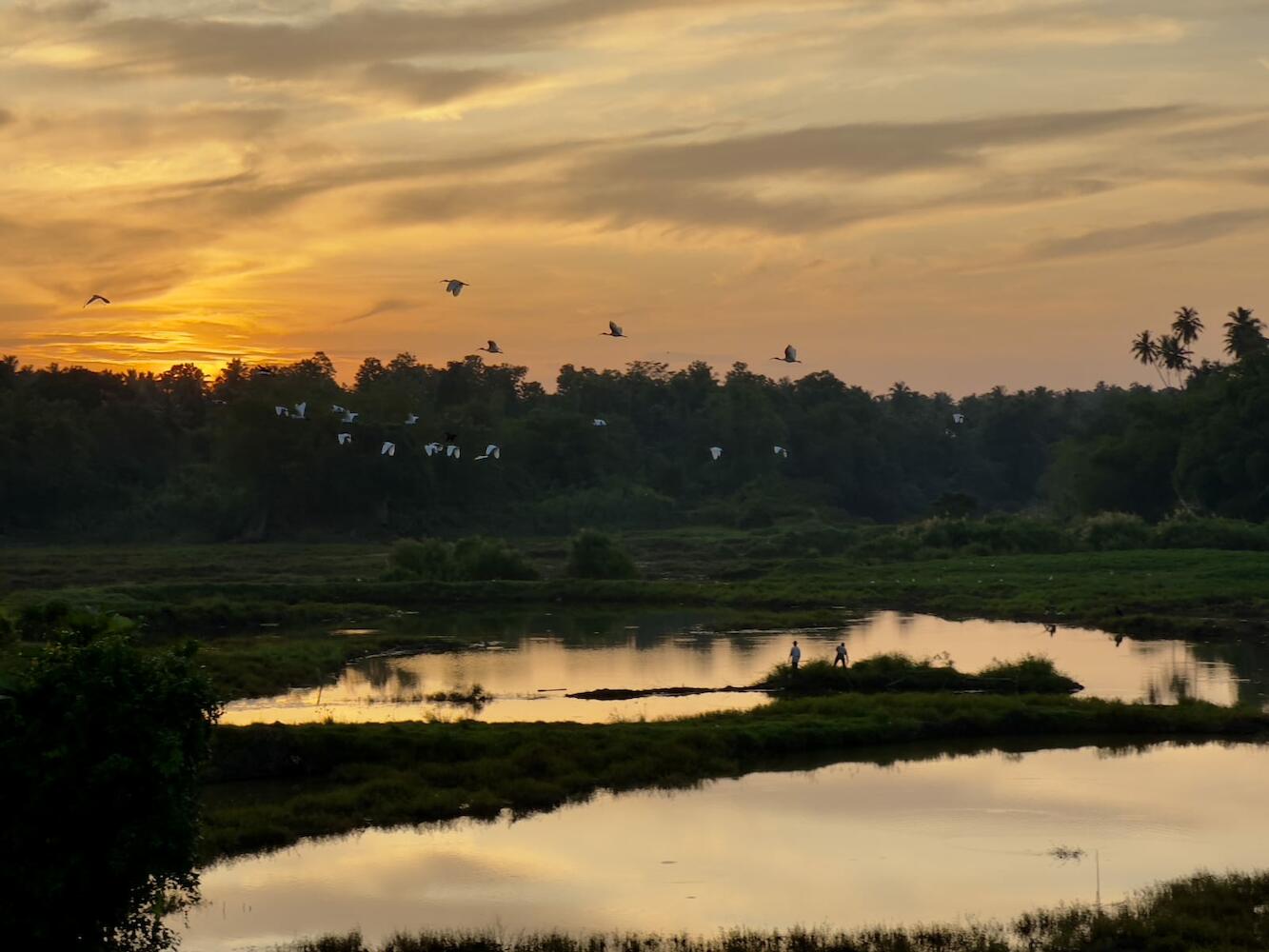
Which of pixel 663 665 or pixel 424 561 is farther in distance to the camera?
pixel 424 561

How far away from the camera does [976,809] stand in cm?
2742

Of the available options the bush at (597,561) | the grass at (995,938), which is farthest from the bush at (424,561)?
the grass at (995,938)

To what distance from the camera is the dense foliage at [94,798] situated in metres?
17.7

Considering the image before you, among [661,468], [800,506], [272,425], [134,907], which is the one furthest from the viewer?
[661,468]

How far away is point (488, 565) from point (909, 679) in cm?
3583

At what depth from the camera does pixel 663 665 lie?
4603 cm

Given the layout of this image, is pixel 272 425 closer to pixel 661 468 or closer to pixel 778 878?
pixel 661 468

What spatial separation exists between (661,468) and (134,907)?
118072 mm

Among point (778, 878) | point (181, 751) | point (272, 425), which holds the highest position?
point (272, 425)

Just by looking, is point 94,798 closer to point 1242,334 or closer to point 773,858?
point 773,858

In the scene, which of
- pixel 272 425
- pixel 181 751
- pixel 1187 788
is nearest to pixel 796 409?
pixel 272 425

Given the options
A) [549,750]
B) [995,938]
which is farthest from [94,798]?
[549,750]

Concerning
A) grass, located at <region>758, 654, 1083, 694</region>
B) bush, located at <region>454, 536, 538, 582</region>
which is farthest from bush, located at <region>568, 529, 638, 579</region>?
grass, located at <region>758, 654, 1083, 694</region>

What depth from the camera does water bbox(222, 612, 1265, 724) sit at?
123 feet
